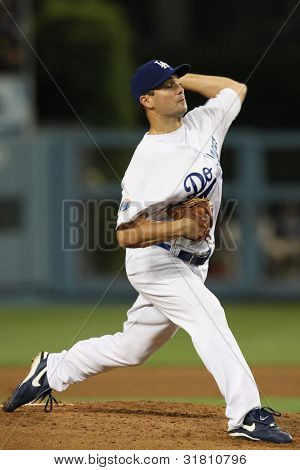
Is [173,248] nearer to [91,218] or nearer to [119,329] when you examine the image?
[119,329]

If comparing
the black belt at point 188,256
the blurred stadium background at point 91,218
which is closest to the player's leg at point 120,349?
the black belt at point 188,256

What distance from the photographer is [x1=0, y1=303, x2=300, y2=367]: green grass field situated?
904cm

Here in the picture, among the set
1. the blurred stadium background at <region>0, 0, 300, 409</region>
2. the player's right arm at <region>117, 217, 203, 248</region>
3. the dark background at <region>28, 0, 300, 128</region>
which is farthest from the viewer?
the dark background at <region>28, 0, 300, 128</region>

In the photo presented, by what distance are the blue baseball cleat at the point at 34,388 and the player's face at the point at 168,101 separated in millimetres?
1499

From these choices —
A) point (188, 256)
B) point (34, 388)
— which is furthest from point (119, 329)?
point (188, 256)

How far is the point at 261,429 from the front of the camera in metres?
5.19

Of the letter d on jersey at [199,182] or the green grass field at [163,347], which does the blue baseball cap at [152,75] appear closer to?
the letter d on jersey at [199,182]

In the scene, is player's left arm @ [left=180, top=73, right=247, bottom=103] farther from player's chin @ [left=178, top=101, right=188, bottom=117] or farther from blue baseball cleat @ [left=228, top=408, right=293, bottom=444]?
blue baseball cleat @ [left=228, top=408, right=293, bottom=444]

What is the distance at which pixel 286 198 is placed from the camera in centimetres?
1275

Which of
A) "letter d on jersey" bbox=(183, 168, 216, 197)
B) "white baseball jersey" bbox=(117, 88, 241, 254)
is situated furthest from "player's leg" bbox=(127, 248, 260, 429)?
"letter d on jersey" bbox=(183, 168, 216, 197)

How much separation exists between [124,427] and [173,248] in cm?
92

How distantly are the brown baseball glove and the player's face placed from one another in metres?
0.43

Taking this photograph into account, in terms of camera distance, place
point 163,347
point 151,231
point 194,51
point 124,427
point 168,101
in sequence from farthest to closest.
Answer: point 194,51
point 163,347
point 124,427
point 168,101
point 151,231

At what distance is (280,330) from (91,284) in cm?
296
